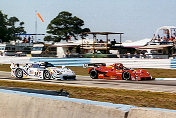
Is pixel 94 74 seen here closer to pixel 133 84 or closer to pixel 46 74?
A: pixel 46 74

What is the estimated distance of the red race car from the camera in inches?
689

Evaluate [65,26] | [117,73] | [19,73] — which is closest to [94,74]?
[117,73]

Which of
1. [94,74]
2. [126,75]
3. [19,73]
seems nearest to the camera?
[126,75]

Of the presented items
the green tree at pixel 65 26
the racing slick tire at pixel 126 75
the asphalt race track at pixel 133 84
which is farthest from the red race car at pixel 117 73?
the green tree at pixel 65 26

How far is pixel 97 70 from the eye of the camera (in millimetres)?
18797

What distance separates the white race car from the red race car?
50.4 inches

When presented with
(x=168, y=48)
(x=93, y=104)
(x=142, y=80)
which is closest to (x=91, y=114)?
(x=93, y=104)

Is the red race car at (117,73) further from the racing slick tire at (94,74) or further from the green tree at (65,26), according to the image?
the green tree at (65,26)

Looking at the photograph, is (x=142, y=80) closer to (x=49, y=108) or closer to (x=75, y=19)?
(x=49, y=108)

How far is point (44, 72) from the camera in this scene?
57.6 feet

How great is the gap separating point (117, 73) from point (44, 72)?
14.0 ft

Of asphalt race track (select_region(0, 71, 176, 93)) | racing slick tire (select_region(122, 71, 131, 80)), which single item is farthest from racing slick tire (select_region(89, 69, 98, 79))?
asphalt race track (select_region(0, 71, 176, 93))

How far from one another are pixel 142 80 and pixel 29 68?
21.8 ft

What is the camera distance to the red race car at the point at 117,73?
1750cm
